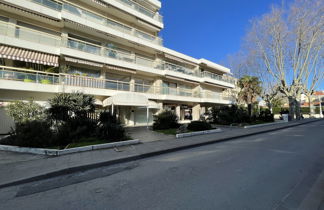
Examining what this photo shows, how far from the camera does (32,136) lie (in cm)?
739

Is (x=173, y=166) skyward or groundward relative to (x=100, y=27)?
groundward

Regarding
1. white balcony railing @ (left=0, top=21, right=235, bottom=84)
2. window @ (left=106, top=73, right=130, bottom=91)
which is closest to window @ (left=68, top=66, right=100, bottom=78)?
window @ (left=106, top=73, right=130, bottom=91)

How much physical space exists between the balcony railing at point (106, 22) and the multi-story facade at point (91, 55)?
0.09m

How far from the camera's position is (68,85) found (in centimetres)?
1320

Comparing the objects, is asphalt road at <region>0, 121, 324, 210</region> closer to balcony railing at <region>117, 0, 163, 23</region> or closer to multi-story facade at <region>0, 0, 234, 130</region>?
multi-story facade at <region>0, 0, 234, 130</region>

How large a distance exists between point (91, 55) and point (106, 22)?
476 cm

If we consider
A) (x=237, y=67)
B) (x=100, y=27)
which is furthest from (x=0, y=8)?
(x=237, y=67)

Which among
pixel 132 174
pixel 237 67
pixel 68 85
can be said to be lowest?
pixel 132 174

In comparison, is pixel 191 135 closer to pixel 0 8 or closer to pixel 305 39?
pixel 0 8

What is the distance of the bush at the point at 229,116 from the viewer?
18439mm

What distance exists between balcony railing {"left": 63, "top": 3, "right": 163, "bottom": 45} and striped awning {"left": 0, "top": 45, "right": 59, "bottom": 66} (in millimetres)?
5127

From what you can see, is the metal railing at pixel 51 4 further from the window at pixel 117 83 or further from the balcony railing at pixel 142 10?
the window at pixel 117 83

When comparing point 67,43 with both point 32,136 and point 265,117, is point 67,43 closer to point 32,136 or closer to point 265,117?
point 32,136

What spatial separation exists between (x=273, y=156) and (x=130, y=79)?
640 inches
